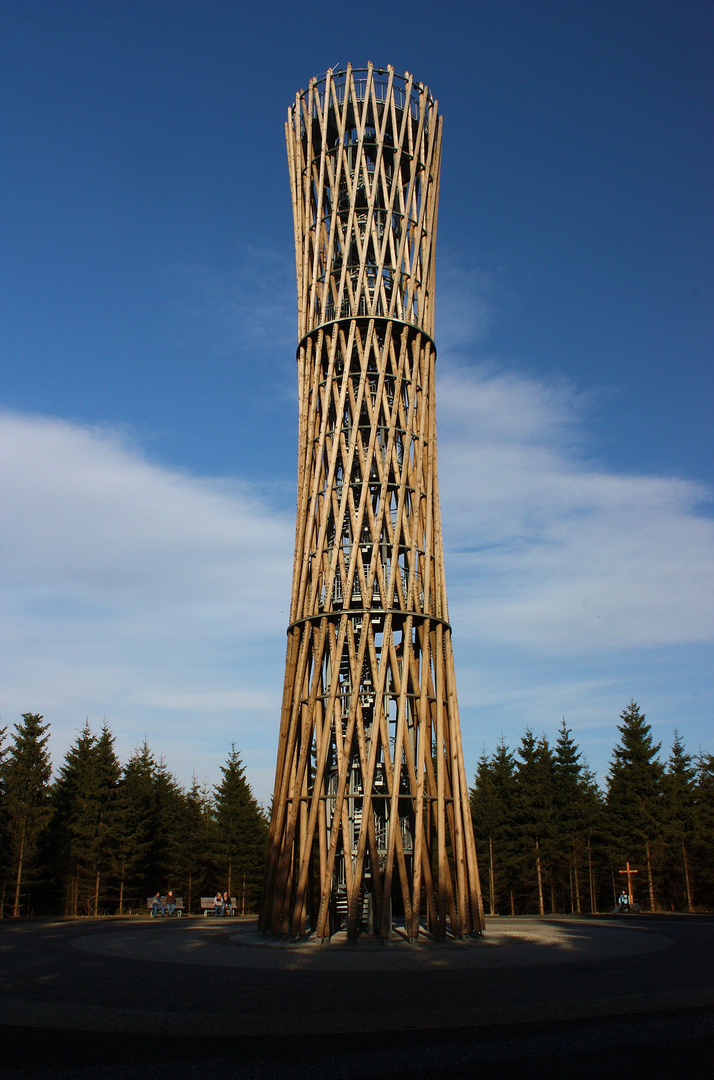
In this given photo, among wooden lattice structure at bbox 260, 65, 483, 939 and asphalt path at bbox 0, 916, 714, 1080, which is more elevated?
wooden lattice structure at bbox 260, 65, 483, 939

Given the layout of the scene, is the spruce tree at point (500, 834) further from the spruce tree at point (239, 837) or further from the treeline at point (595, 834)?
the spruce tree at point (239, 837)

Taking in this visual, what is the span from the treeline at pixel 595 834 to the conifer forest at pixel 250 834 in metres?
0.07

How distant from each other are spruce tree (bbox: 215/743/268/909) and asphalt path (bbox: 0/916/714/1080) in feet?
81.8

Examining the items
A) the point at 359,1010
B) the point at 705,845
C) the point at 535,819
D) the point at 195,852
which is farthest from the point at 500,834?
the point at 359,1010

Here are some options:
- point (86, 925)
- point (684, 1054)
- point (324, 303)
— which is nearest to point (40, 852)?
point (86, 925)

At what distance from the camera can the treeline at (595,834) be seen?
33.9 metres

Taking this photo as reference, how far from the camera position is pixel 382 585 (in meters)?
16.4

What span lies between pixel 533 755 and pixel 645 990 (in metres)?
29.9

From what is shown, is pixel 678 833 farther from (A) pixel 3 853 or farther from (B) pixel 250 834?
(A) pixel 3 853

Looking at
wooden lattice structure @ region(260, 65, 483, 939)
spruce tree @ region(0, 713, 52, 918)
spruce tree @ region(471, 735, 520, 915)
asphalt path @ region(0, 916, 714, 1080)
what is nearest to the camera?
asphalt path @ region(0, 916, 714, 1080)

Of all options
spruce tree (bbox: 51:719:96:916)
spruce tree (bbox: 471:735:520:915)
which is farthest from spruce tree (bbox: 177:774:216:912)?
spruce tree (bbox: 471:735:520:915)

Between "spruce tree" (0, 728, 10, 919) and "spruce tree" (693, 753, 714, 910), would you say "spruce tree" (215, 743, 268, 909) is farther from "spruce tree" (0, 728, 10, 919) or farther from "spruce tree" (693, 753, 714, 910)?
"spruce tree" (693, 753, 714, 910)

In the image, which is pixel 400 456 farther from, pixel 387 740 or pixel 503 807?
pixel 503 807

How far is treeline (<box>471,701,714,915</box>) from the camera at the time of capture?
33.9 metres
